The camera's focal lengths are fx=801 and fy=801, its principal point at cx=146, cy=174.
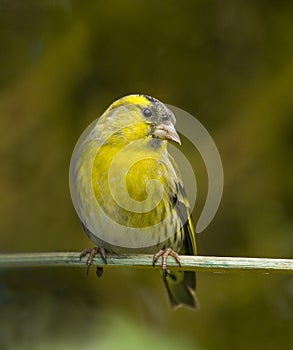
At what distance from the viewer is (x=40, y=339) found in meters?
1.08

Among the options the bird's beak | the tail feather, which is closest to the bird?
the bird's beak

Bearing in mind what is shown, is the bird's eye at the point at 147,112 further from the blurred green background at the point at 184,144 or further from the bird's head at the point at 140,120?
the blurred green background at the point at 184,144

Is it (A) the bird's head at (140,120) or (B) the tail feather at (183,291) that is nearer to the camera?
(A) the bird's head at (140,120)

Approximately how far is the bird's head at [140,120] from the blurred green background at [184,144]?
0.17 meters

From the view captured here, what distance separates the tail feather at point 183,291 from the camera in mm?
1372

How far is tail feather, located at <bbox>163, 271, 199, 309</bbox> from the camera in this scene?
1.37m

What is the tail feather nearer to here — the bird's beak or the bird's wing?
the bird's wing

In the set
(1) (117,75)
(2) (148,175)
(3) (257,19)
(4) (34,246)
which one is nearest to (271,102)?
(3) (257,19)

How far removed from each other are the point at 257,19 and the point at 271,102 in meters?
0.21

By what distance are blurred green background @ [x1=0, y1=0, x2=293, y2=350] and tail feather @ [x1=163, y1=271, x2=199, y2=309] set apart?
79 millimetres

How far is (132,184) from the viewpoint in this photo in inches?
35.7

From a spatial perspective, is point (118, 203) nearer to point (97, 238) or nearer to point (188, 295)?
point (97, 238)

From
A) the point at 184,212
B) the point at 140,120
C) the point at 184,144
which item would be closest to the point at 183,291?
the point at 184,212

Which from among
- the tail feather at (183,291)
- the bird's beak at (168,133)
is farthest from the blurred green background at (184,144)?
the bird's beak at (168,133)
